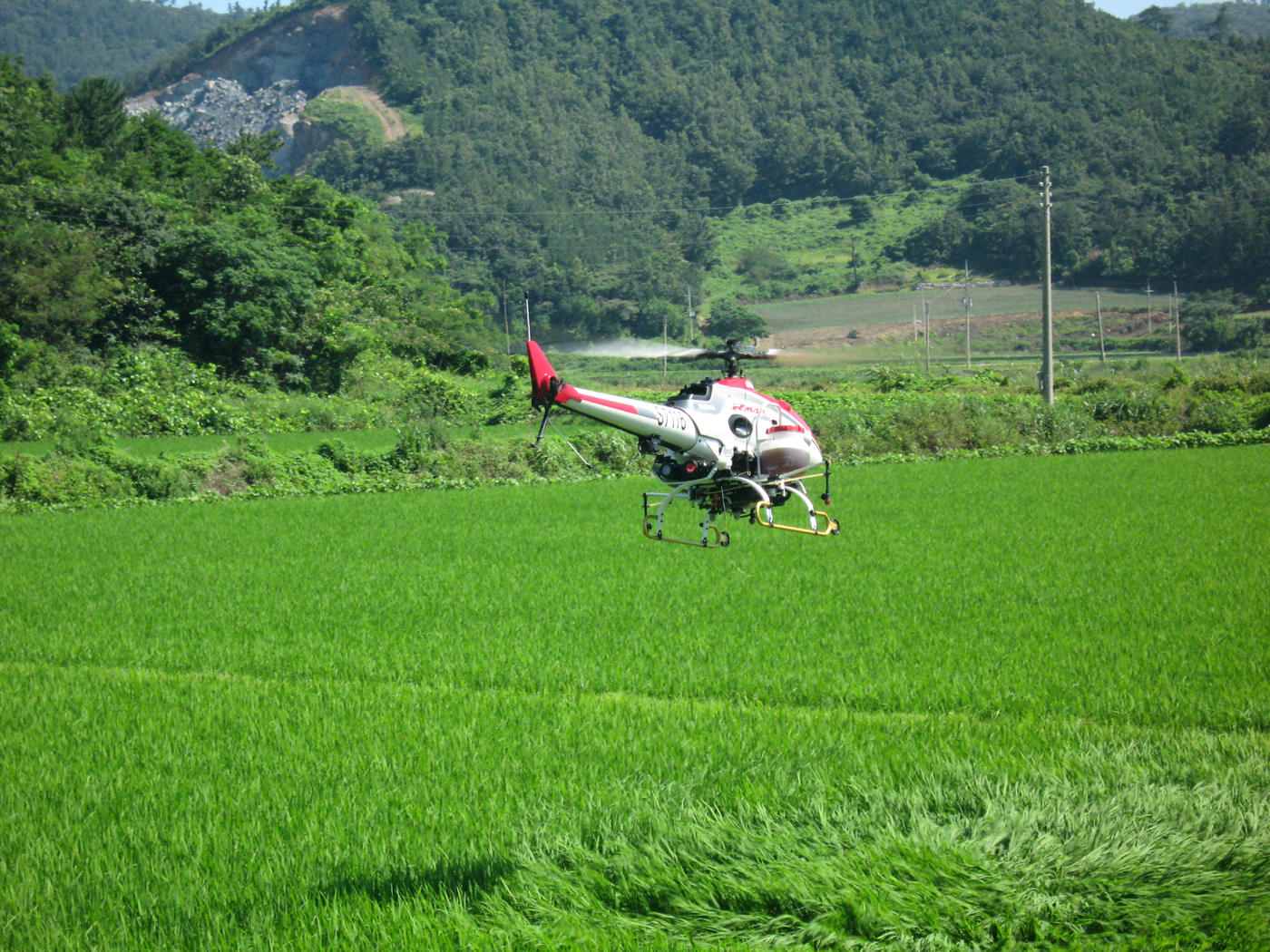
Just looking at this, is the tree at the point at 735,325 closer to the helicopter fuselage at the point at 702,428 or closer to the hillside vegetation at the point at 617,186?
the hillside vegetation at the point at 617,186

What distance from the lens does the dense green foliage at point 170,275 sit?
40.9 meters

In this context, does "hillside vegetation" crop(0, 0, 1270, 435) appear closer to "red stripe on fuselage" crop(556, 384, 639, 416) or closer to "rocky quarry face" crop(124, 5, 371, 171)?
"red stripe on fuselage" crop(556, 384, 639, 416)

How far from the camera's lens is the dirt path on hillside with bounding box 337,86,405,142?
119 m

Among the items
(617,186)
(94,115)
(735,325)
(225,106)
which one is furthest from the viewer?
(225,106)

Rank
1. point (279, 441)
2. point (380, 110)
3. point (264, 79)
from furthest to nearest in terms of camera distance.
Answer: point (264, 79) → point (380, 110) → point (279, 441)

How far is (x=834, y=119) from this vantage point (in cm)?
13838

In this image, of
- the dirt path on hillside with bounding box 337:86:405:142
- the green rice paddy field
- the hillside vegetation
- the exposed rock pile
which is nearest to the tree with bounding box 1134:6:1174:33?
the hillside vegetation

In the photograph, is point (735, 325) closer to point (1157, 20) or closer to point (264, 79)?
point (1157, 20)

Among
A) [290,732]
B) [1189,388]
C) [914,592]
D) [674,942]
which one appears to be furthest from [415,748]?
[1189,388]

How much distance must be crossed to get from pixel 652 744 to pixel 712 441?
5078mm

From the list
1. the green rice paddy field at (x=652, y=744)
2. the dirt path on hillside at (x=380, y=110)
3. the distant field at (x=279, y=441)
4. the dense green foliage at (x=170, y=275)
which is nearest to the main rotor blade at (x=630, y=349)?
the green rice paddy field at (x=652, y=744)

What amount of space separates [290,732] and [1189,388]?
133 feet

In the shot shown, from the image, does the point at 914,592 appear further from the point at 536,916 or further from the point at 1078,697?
the point at 536,916

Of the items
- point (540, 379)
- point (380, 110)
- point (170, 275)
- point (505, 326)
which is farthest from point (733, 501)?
point (380, 110)
